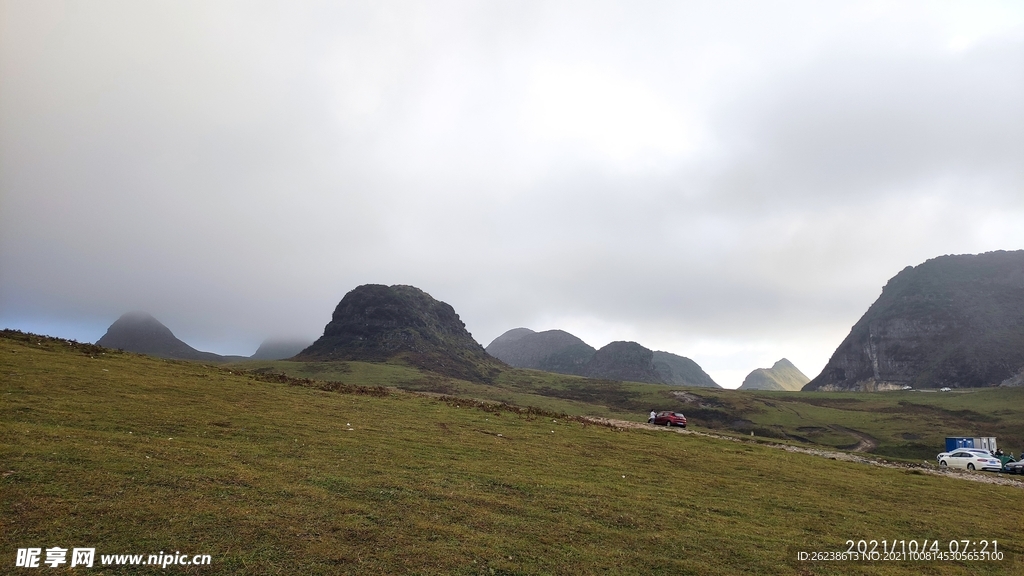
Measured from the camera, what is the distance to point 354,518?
42.5ft

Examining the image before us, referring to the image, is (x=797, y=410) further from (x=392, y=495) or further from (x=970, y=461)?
(x=392, y=495)

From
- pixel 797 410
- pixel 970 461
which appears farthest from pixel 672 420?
pixel 797 410

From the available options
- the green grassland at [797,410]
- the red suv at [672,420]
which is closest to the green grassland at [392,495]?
the red suv at [672,420]

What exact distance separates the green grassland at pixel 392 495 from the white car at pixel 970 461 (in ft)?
52.5

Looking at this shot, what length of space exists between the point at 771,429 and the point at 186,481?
100633 millimetres

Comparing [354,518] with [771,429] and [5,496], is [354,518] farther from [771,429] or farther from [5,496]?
[771,429]

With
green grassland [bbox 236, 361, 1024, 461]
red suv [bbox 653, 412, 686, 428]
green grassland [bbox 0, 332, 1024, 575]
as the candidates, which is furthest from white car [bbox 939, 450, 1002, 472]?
red suv [bbox 653, 412, 686, 428]

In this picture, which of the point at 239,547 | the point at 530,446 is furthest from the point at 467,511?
the point at 530,446

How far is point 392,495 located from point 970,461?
190 feet

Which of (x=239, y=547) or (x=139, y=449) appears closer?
(x=239, y=547)

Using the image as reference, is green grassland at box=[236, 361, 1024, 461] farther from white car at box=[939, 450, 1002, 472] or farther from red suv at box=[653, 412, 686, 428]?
white car at box=[939, 450, 1002, 472]

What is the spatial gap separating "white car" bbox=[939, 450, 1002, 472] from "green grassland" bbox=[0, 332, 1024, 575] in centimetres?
1601

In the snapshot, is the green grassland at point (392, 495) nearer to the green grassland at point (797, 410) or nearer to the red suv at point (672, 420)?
the red suv at point (672, 420)

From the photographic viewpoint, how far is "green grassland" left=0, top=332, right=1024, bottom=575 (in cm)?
1112
